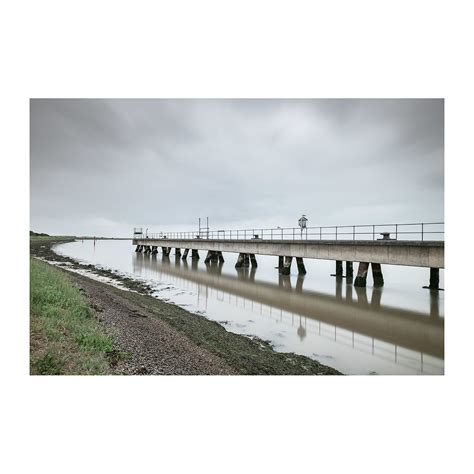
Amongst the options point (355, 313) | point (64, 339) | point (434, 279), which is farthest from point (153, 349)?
point (434, 279)

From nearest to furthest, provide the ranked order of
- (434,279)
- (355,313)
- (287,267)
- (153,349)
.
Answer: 1. (153,349)
2. (355,313)
3. (434,279)
4. (287,267)

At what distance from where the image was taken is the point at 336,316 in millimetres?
11211

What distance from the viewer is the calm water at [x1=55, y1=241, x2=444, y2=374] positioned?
24.8 feet

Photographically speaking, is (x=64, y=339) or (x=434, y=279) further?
(x=434, y=279)

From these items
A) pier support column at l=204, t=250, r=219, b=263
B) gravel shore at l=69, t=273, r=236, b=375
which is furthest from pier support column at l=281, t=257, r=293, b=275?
gravel shore at l=69, t=273, r=236, b=375

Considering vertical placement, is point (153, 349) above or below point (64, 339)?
below

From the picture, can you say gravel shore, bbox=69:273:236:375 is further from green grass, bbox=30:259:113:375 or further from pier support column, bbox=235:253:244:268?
pier support column, bbox=235:253:244:268

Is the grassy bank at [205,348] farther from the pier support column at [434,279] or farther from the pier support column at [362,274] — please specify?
the pier support column at [434,279]

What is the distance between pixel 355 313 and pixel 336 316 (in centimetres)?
104

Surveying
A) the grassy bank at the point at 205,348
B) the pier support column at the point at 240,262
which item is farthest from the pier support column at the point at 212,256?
the grassy bank at the point at 205,348

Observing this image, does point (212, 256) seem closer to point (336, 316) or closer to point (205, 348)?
point (336, 316)

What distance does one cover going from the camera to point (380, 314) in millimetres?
11492

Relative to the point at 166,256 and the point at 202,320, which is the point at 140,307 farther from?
the point at 166,256

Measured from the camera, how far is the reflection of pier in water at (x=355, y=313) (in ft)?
28.9
